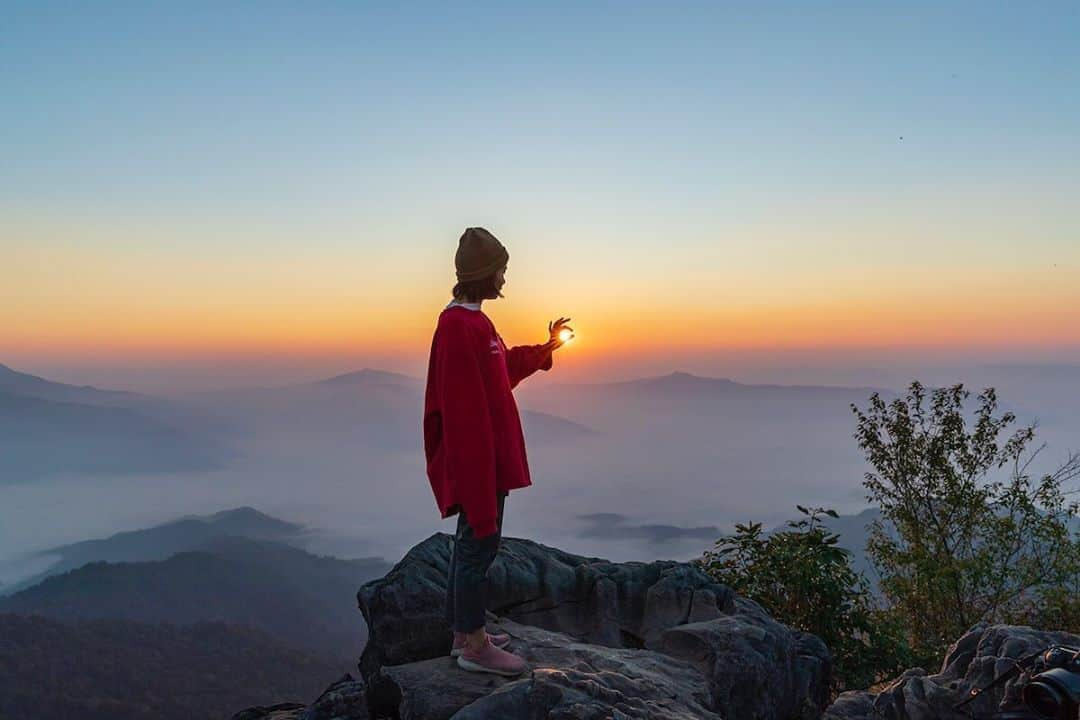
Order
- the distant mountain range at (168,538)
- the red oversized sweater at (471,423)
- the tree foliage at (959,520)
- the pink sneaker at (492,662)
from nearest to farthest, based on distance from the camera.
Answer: the red oversized sweater at (471,423) → the pink sneaker at (492,662) → the tree foliage at (959,520) → the distant mountain range at (168,538)

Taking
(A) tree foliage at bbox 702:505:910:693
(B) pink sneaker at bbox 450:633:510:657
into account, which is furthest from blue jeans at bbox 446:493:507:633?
(A) tree foliage at bbox 702:505:910:693

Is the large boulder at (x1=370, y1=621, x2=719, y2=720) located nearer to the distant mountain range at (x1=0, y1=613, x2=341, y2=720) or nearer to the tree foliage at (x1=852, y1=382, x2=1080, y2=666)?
the tree foliage at (x1=852, y1=382, x2=1080, y2=666)

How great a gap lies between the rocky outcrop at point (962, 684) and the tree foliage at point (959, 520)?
361 inches

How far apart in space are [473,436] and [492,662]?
1518 millimetres

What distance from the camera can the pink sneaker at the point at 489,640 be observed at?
5.25 meters

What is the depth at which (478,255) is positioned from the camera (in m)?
5.03

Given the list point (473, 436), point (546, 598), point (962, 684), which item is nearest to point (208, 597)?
point (546, 598)

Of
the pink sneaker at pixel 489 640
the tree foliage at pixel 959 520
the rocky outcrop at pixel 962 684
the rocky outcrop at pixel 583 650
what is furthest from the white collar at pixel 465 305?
the tree foliage at pixel 959 520

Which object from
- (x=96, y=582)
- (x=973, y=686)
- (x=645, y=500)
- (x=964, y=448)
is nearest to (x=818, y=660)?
(x=973, y=686)

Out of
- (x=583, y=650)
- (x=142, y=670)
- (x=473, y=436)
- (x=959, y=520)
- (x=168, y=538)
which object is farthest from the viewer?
(x=168, y=538)

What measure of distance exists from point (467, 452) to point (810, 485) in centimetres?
19621

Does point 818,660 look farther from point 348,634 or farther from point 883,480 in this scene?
point 348,634

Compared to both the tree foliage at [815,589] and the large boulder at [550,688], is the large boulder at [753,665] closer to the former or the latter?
the large boulder at [550,688]

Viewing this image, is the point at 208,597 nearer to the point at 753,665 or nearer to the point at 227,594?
the point at 227,594
